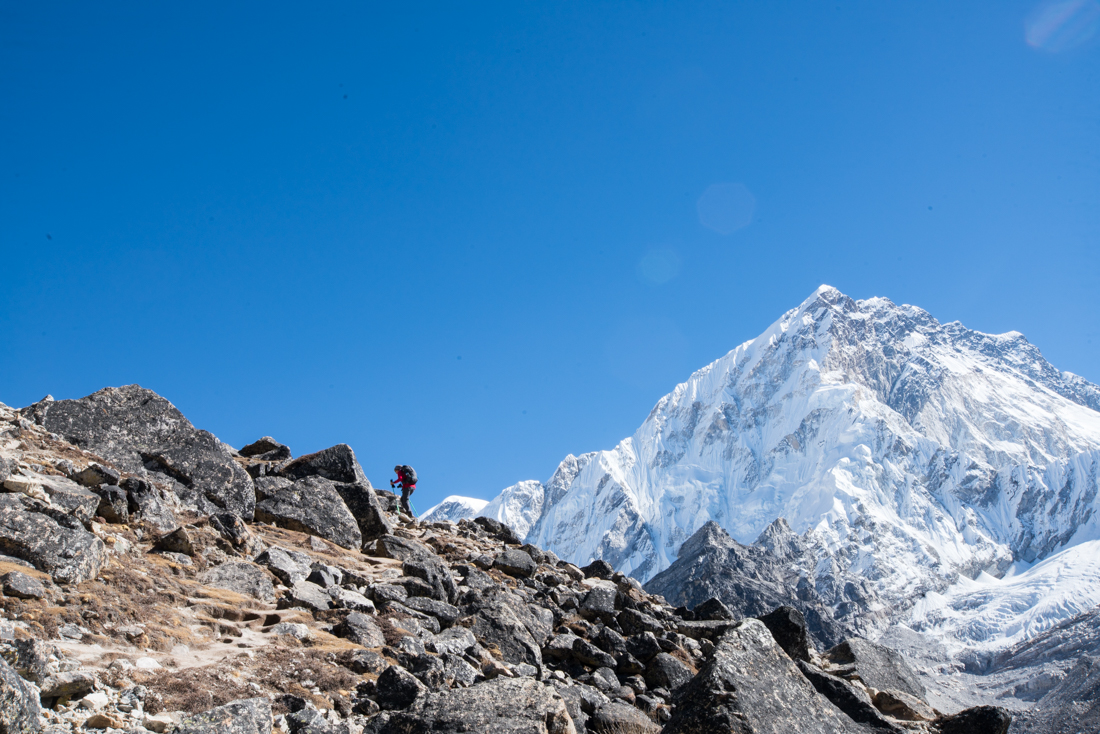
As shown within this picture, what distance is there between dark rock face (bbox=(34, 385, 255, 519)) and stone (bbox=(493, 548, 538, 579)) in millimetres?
7032

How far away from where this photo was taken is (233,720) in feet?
24.2

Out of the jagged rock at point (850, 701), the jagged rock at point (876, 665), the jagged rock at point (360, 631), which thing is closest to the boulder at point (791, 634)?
the jagged rock at point (876, 665)

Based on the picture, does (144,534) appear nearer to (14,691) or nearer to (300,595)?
(300,595)

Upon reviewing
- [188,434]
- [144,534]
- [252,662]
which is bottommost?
[252,662]

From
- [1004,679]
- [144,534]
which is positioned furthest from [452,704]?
[1004,679]

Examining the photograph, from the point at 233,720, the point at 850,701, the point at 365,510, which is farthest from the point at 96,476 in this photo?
the point at 850,701

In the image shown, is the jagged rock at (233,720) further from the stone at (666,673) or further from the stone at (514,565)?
the stone at (514,565)

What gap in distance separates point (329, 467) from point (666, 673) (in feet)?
39.2

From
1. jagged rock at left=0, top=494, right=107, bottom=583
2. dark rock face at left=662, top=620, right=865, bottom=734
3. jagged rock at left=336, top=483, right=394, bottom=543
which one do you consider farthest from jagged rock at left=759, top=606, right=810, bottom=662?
jagged rock at left=0, top=494, right=107, bottom=583

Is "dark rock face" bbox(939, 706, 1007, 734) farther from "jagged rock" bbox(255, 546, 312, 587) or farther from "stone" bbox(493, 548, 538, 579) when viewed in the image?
"jagged rock" bbox(255, 546, 312, 587)

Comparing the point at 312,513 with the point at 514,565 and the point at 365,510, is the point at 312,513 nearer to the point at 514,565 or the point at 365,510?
the point at 365,510

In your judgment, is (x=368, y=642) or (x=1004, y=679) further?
(x=1004, y=679)

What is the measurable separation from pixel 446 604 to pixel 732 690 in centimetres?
789

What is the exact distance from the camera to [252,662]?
9609 millimetres
